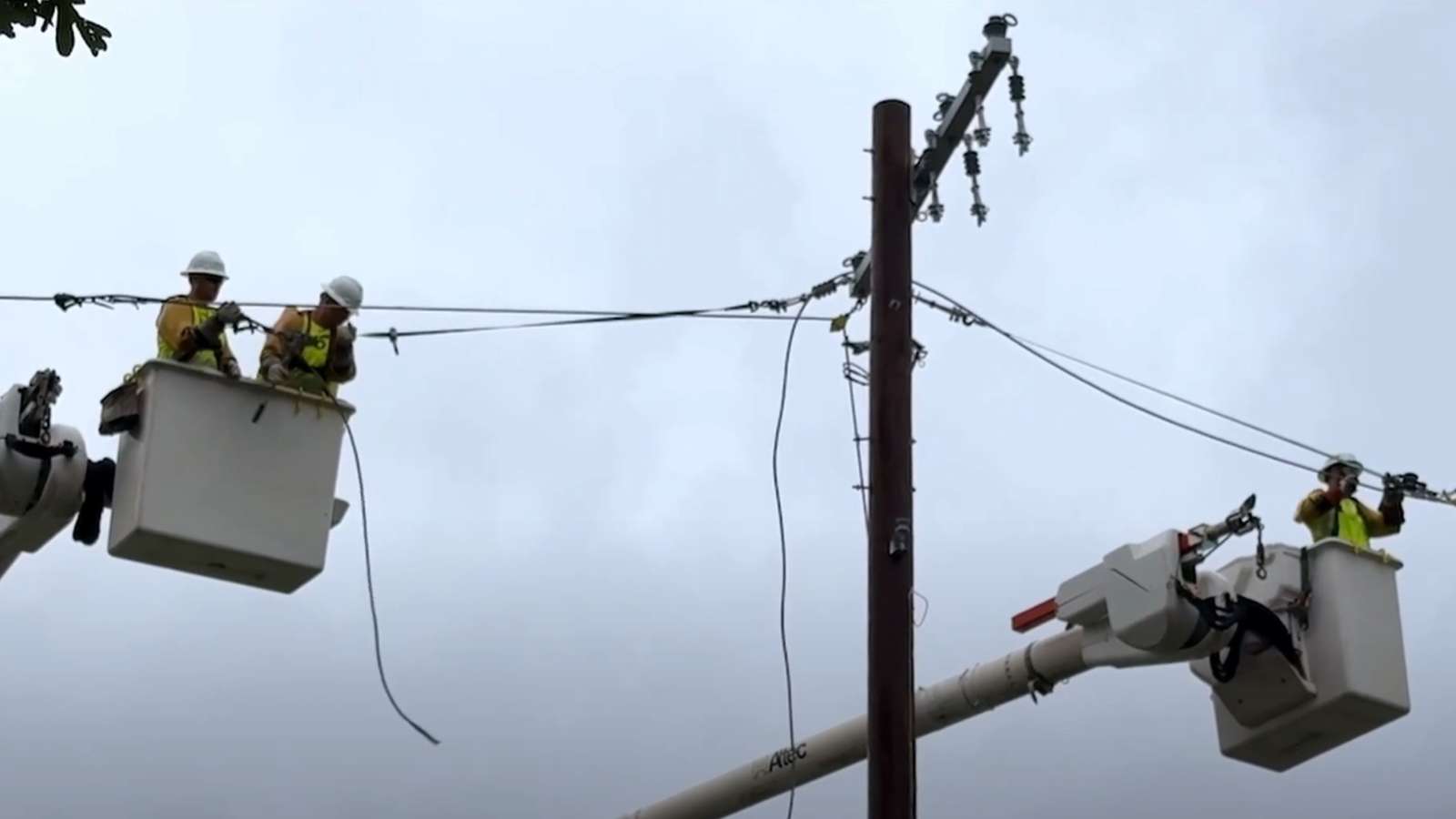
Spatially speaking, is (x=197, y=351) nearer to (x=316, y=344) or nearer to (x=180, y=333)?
(x=180, y=333)

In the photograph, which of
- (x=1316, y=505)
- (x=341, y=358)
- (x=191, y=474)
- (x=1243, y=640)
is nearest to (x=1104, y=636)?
(x=1243, y=640)

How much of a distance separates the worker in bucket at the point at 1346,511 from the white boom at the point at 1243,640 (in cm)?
45

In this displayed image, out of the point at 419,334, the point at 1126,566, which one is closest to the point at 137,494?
the point at 419,334

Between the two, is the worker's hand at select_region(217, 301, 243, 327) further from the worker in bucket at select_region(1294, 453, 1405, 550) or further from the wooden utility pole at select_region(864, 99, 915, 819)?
the worker in bucket at select_region(1294, 453, 1405, 550)

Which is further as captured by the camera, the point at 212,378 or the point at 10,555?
the point at 10,555

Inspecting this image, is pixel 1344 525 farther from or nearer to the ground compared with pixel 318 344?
farther from the ground

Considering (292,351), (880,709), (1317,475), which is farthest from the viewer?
(1317,475)

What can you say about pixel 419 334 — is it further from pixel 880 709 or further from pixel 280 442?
pixel 880 709

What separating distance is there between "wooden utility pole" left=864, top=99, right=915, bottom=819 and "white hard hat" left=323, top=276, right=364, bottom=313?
2.54 m

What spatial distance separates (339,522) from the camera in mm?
10898

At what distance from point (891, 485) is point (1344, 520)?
13.1ft

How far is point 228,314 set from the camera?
413 inches

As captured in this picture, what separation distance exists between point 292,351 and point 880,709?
3321 millimetres

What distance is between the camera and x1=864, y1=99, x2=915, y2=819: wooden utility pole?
9867 mm
